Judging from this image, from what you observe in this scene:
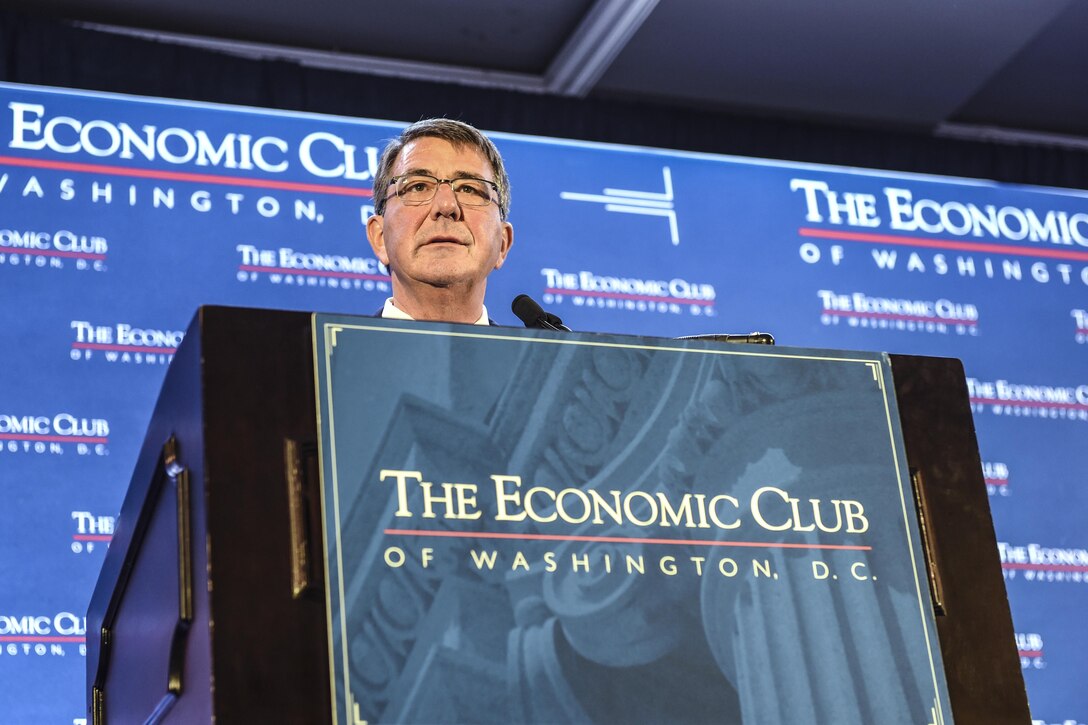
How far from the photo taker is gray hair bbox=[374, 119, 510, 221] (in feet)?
6.44

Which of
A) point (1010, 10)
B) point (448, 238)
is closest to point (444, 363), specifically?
point (448, 238)

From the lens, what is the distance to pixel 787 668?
1016 millimetres

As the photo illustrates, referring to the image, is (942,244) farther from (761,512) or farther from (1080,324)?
(761,512)

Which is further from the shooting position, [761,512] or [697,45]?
[697,45]

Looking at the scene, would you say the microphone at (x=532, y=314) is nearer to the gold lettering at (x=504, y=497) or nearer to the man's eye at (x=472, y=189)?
the gold lettering at (x=504, y=497)

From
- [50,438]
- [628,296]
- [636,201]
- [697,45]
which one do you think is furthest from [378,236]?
[697,45]

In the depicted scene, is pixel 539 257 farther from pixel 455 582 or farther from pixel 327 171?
pixel 455 582

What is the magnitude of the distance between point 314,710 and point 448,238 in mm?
1092

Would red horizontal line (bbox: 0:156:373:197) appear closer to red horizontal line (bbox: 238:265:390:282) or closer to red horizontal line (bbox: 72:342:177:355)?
red horizontal line (bbox: 238:265:390:282)

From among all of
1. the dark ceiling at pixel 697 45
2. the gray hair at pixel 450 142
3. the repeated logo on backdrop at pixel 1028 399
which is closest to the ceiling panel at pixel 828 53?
the dark ceiling at pixel 697 45

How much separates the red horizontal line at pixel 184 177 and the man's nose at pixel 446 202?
1329 millimetres

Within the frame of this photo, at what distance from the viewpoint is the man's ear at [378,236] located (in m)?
2.03

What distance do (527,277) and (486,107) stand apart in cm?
59

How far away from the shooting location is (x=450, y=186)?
195cm
